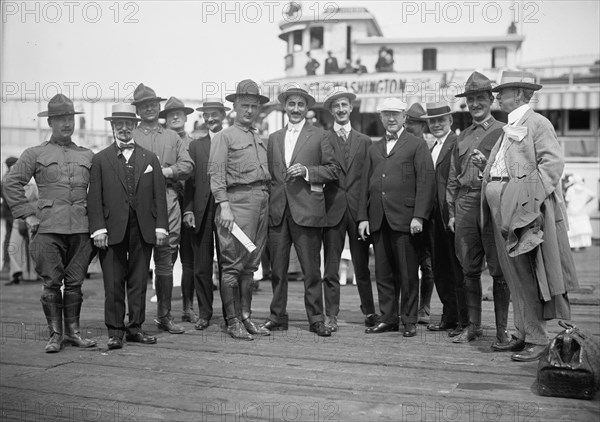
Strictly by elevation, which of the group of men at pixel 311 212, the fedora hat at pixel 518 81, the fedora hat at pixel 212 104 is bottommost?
the group of men at pixel 311 212

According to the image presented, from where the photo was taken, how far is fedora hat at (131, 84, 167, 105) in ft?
24.7

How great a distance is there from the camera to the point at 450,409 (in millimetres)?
4418

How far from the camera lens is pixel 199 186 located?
24.8 feet

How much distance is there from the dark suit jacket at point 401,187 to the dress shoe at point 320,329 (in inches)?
37.9

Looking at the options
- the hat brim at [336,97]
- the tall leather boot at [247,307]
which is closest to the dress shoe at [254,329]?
the tall leather boot at [247,307]

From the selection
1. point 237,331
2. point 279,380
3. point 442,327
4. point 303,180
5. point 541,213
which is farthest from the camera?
point 442,327

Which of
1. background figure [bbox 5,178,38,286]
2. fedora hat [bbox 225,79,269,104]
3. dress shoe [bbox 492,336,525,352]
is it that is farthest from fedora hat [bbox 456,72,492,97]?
background figure [bbox 5,178,38,286]

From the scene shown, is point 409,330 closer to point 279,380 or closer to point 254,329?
point 254,329

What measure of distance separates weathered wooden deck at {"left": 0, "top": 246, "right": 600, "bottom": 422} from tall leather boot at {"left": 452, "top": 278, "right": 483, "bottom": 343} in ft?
0.31

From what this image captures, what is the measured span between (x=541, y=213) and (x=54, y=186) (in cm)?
383

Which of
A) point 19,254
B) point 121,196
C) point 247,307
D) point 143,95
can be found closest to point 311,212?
point 247,307

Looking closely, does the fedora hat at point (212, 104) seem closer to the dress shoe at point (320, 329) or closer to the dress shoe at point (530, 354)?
the dress shoe at point (320, 329)

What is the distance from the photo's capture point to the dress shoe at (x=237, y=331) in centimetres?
679

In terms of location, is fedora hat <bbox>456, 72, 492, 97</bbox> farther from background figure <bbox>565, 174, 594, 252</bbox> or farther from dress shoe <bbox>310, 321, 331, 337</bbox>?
background figure <bbox>565, 174, 594, 252</bbox>
